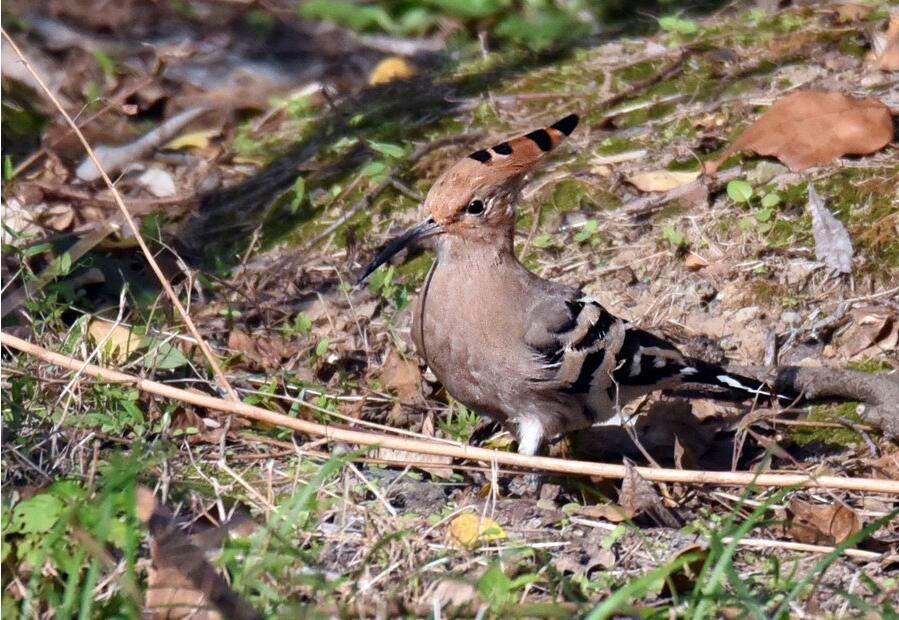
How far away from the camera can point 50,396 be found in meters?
3.77

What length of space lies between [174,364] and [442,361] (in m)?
0.85

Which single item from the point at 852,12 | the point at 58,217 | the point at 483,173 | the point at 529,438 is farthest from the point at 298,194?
the point at 852,12

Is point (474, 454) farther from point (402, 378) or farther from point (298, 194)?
point (298, 194)

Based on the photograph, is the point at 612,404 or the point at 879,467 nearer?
the point at 879,467

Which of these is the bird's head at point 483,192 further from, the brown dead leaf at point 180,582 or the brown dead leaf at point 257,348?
the brown dead leaf at point 180,582

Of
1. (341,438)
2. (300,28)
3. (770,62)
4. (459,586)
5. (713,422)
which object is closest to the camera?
(459,586)

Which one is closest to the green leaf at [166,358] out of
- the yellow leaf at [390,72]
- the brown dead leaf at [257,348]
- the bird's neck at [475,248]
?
the brown dead leaf at [257,348]

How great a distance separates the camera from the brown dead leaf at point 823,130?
15.8ft

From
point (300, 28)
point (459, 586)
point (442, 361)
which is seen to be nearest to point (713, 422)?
point (442, 361)

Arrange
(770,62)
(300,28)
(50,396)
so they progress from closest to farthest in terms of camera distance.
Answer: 1. (50,396)
2. (770,62)
3. (300,28)

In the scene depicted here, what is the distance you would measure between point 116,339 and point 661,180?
217 cm

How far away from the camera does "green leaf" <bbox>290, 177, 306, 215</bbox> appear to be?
5271mm

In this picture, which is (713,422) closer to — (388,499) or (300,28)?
(388,499)

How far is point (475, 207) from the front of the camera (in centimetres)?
399
